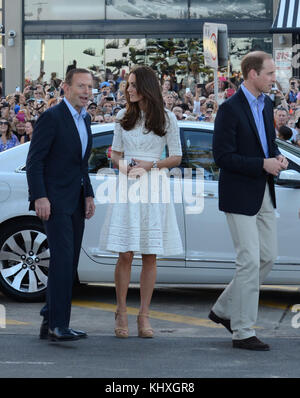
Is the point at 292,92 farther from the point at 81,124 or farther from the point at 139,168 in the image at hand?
the point at 81,124

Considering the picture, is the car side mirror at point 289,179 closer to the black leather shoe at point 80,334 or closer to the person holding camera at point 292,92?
the black leather shoe at point 80,334

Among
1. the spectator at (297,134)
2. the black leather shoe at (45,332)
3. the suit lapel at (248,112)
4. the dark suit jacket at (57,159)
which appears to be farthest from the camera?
the spectator at (297,134)

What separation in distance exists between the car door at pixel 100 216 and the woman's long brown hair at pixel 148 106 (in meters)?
1.34

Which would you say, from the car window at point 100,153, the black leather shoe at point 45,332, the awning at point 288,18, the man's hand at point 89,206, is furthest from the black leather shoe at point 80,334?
the awning at point 288,18

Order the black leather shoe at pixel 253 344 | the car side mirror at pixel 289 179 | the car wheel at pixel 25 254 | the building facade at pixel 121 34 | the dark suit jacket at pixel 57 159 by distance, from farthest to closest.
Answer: the building facade at pixel 121 34 → the car wheel at pixel 25 254 → the car side mirror at pixel 289 179 → the dark suit jacket at pixel 57 159 → the black leather shoe at pixel 253 344

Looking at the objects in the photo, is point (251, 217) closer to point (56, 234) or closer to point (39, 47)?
point (56, 234)

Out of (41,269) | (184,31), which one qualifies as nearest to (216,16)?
(184,31)

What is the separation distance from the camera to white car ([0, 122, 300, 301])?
27.1 ft

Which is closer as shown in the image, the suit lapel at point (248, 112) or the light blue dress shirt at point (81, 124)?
the suit lapel at point (248, 112)

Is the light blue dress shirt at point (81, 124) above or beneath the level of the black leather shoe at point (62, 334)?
above

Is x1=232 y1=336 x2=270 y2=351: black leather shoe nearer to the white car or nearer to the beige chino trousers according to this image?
the beige chino trousers

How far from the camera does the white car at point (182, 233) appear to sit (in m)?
8.25

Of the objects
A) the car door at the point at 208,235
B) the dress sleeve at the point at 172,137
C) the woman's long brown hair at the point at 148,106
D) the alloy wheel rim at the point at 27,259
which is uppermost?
the woman's long brown hair at the point at 148,106

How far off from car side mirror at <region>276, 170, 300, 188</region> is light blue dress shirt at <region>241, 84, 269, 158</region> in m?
1.57
